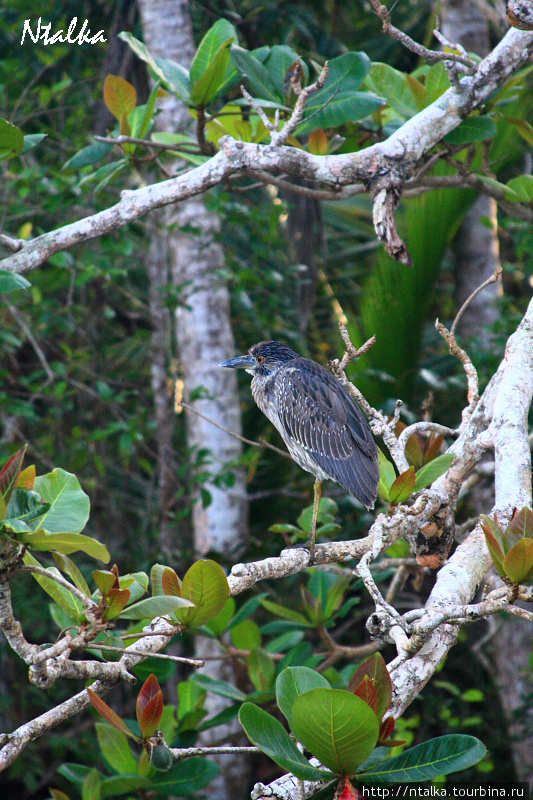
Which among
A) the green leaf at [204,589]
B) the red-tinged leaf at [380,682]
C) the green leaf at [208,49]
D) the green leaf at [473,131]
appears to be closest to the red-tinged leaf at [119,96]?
the green leaf at [208,49]

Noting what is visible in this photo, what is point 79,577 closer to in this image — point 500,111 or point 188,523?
point 500,111

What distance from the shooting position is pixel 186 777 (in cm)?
218

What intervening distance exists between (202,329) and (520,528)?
2842 millimetres

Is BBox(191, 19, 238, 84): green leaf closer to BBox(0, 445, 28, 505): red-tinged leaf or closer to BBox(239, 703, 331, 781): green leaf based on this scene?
BBox(0, 445, 28, 505): red-tinged leaf

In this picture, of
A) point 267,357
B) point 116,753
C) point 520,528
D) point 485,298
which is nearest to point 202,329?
point 267,357

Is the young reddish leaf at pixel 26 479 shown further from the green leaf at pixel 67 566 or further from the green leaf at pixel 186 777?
the green leaf at pixel 186 777

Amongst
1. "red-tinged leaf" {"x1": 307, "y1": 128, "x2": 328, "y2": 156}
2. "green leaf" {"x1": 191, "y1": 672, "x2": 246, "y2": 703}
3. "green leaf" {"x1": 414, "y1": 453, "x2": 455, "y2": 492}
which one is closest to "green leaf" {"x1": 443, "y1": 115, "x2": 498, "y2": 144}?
"red-tinged leaf" {"x1": 307, "y1": 128, "x2": 328, "y2": 156}

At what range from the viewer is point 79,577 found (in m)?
1.57

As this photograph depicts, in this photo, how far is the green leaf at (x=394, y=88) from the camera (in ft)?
9.06

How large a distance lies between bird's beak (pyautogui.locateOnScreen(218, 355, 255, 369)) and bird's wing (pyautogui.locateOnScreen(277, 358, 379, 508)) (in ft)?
0.51

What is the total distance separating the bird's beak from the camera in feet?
10.8

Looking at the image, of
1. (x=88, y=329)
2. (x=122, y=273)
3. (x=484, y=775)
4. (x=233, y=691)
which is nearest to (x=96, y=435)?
(x=122, y=273)

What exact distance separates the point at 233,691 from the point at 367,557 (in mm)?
1180

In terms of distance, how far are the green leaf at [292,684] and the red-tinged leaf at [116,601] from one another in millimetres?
364
